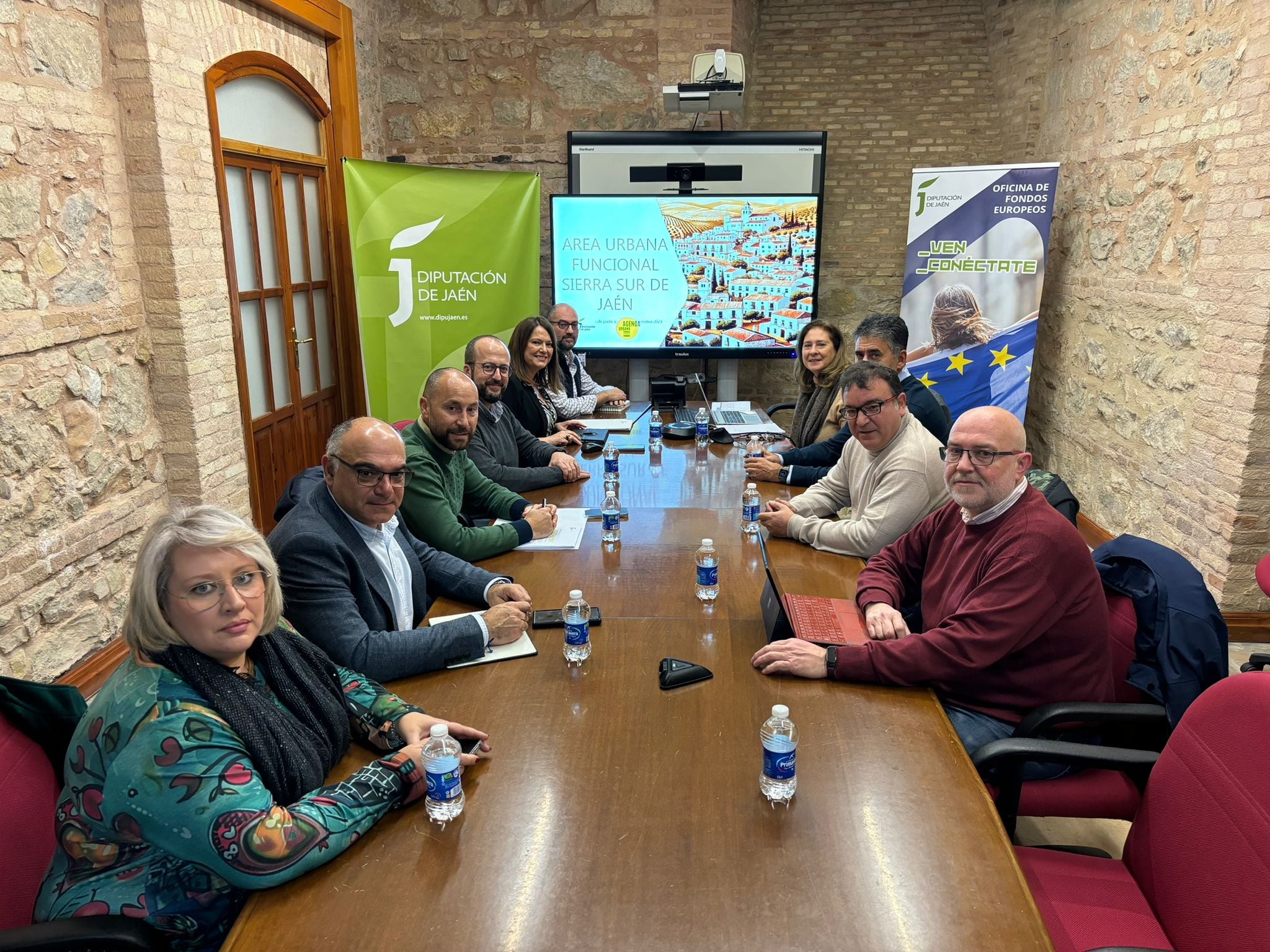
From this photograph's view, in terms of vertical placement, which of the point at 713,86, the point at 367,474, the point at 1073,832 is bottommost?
the point at 1073,832

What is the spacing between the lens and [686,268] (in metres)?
6.46

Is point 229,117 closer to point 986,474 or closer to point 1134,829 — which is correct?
point 986,474

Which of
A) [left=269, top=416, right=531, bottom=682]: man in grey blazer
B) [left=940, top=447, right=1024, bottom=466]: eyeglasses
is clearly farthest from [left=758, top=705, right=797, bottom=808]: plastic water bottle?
[left=940, top=447, right=1024, bottom=466]: eyeglasses

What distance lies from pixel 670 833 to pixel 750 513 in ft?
5.86

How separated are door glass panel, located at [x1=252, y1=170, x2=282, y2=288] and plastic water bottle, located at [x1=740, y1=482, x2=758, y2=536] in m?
3.29

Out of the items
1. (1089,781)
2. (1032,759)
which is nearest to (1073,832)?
(1089,781)

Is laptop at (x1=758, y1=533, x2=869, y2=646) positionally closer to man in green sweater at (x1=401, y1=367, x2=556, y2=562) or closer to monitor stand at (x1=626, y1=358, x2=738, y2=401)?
man in green sweater at (x1=401, y1=367, x2=556, y2=562)

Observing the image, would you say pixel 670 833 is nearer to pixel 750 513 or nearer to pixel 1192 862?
pixel 1192 862

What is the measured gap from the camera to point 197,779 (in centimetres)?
137

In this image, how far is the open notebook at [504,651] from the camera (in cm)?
215

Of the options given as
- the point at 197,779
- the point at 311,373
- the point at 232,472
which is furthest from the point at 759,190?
the point at 197,779

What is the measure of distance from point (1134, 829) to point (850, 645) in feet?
2.27

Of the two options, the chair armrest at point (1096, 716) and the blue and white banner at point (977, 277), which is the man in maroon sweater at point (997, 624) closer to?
the chair armrest at point (1096, 716)

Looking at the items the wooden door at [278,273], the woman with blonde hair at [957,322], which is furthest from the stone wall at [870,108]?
the wooden door at [278,273]
